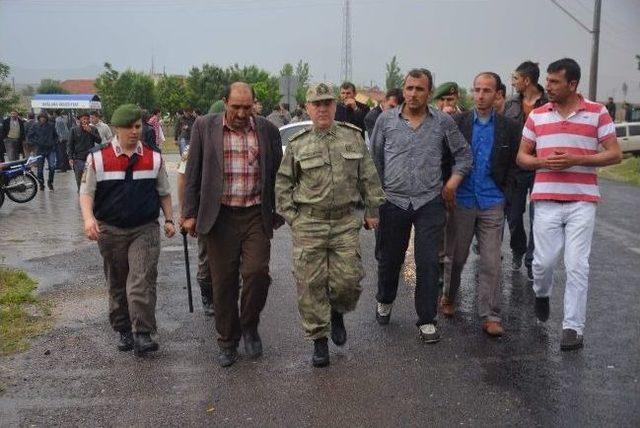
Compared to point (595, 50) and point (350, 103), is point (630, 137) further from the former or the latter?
point (350, 103)

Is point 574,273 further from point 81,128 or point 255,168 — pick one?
point 81,128

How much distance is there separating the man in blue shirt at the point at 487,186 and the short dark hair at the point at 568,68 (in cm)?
52

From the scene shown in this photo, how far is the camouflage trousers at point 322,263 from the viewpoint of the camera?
193 inches

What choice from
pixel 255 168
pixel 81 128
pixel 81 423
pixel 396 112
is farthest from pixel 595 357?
pixel 81 128

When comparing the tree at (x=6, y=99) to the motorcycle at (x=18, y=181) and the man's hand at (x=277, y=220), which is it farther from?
the man's hand at (x=277, y=220)

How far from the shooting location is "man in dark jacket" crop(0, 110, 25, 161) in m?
20.2

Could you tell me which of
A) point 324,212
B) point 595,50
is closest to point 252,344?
point 324,212

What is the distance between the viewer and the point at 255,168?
509 centimetres

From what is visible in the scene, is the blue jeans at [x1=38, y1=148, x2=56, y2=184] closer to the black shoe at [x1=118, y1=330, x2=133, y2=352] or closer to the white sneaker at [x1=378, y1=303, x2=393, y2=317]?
the black shoe at [x1=118, y1=330, x2=133, y2=352]

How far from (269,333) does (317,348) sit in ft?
2.91

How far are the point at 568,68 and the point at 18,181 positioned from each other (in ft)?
40.7

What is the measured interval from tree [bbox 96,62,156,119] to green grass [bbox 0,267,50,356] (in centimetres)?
5097

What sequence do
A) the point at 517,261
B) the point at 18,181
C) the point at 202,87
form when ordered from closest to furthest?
the point at 517,261
the point at 18,181
the point at 202,87

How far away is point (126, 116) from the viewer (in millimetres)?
5117
